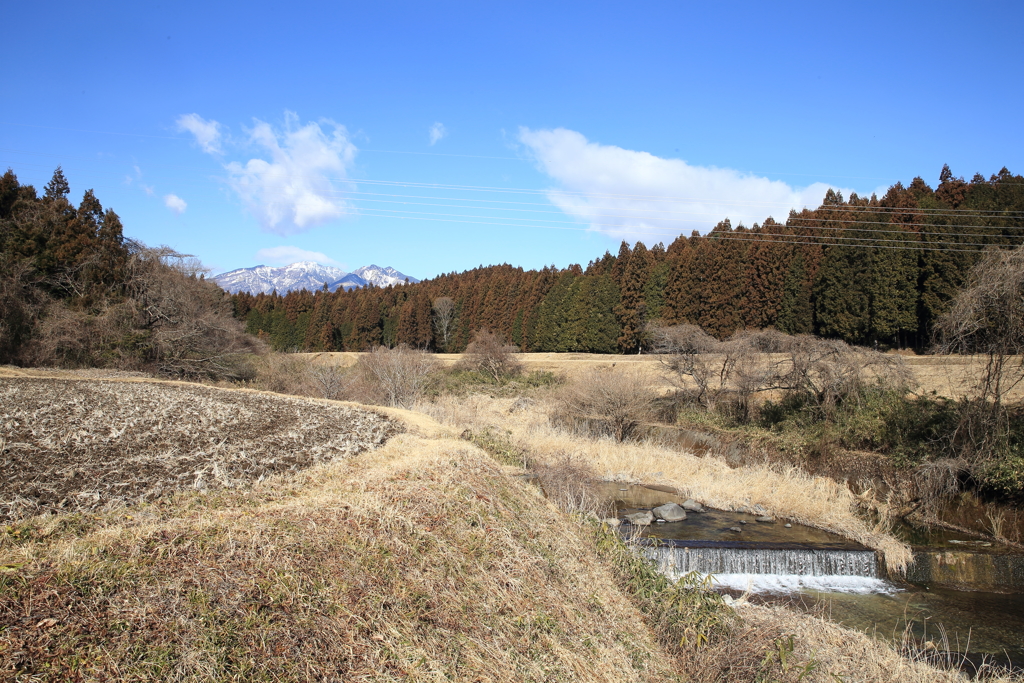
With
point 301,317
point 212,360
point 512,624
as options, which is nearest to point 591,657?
point 512,624

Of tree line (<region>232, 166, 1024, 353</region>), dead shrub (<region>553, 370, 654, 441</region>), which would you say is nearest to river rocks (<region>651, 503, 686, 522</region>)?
dead shrub (<region>553, 370, 654, 441</region>)

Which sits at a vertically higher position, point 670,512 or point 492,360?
point 492,360

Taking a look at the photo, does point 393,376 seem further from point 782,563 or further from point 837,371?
point 782,563

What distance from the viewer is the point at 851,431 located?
14781 millimetres

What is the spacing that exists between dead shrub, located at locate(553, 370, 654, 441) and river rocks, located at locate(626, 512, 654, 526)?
22.8 ft

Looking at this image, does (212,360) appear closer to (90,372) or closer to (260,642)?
(90,372)

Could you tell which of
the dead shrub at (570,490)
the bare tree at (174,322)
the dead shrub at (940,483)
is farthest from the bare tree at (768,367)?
the bare tree at (174,322)

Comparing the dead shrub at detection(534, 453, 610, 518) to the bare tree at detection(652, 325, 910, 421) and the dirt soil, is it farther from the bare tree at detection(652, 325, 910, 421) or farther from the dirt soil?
the bare tree at detection(652, 325, 910, 421)

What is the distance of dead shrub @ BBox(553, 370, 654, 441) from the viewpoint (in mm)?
18516

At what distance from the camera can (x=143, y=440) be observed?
27.9ft

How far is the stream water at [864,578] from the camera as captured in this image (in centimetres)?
746

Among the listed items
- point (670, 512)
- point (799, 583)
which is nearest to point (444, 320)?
point (670, 512)

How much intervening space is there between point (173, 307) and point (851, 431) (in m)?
23.7

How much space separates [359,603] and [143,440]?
5488 mm
